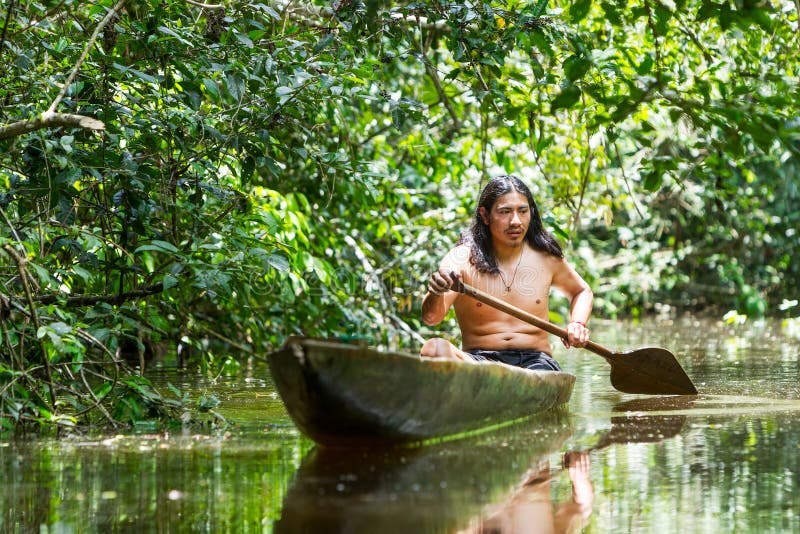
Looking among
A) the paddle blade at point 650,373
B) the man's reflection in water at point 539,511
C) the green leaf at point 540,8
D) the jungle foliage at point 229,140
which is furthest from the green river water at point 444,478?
the green leaf at point 540,8

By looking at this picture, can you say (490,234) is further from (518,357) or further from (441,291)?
(441,291)

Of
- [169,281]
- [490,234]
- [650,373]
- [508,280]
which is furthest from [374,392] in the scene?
[650,373]

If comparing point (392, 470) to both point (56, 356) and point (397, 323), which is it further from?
point (397, 323)

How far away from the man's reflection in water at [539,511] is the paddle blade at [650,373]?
2286 millimetres

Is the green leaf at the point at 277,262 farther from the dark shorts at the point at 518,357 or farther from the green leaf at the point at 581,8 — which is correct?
the green leaf at the point at 581,8

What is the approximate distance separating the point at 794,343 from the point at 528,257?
465 cm

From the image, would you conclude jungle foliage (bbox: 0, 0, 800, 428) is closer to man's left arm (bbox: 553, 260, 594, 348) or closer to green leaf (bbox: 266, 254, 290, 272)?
green leaf (bbox: 266, 254, 290, 272)

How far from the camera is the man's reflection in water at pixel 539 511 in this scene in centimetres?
287

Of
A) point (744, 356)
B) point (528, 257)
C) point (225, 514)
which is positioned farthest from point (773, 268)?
point (225, 514)

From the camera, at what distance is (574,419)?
4988 mm

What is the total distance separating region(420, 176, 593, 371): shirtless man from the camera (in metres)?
5.45

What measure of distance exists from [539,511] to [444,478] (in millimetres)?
477

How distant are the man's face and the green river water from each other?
93cm

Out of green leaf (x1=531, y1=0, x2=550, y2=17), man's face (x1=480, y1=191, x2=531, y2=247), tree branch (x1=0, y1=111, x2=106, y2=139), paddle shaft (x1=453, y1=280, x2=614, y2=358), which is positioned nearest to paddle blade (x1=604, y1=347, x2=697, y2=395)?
paddle shaft (x1=453, y1=280, x2=614, y2=358)
